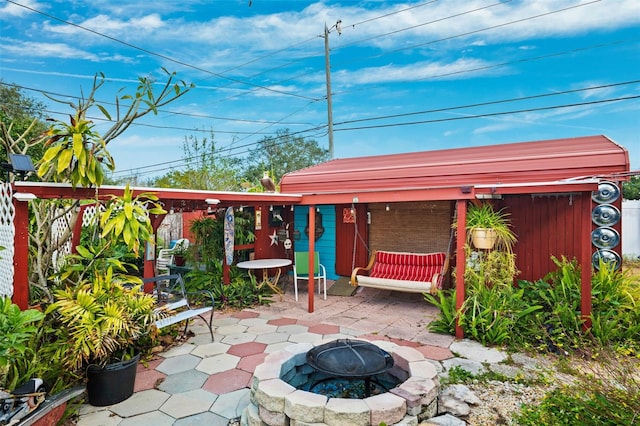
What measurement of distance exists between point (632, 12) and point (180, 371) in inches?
566

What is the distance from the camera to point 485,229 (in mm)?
4520

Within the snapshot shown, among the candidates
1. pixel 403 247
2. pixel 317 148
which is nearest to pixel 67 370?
pixel 403 247

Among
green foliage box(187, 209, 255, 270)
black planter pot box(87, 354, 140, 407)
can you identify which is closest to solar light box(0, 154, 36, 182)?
black planter pot box(87, 354, 140, 407)

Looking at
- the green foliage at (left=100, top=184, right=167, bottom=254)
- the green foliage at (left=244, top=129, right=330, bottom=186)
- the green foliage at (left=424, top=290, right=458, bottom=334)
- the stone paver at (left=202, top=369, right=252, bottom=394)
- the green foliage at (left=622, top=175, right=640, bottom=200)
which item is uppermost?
the green foliage at (left=244, top=129, right=330, bottom=186)

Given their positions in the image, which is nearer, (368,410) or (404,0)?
(368,410)

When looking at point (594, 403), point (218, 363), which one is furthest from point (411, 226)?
point (594, 403)

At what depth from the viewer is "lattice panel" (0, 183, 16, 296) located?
9.20ft

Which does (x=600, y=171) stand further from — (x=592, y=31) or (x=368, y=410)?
(x=592, y=31)

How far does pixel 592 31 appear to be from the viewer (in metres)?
11.4

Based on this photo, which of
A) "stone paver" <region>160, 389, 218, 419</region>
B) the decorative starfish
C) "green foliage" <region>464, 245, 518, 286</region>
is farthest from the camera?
the decorative starfish

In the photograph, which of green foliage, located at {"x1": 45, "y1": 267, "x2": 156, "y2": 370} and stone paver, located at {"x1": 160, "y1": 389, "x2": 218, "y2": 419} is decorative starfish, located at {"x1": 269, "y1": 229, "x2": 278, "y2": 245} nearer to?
green foliage, located at {"x1": 45, "y1": 267, "x2": 156, "y2": 370}

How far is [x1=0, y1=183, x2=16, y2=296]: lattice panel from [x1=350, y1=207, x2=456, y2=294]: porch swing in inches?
179

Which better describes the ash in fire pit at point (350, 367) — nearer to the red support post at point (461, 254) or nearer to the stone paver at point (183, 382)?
the stone paver at point (183, 382)

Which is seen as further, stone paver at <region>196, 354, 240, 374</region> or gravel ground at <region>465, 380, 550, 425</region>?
stone paver at <region>196, 354, 240, 374</region>
